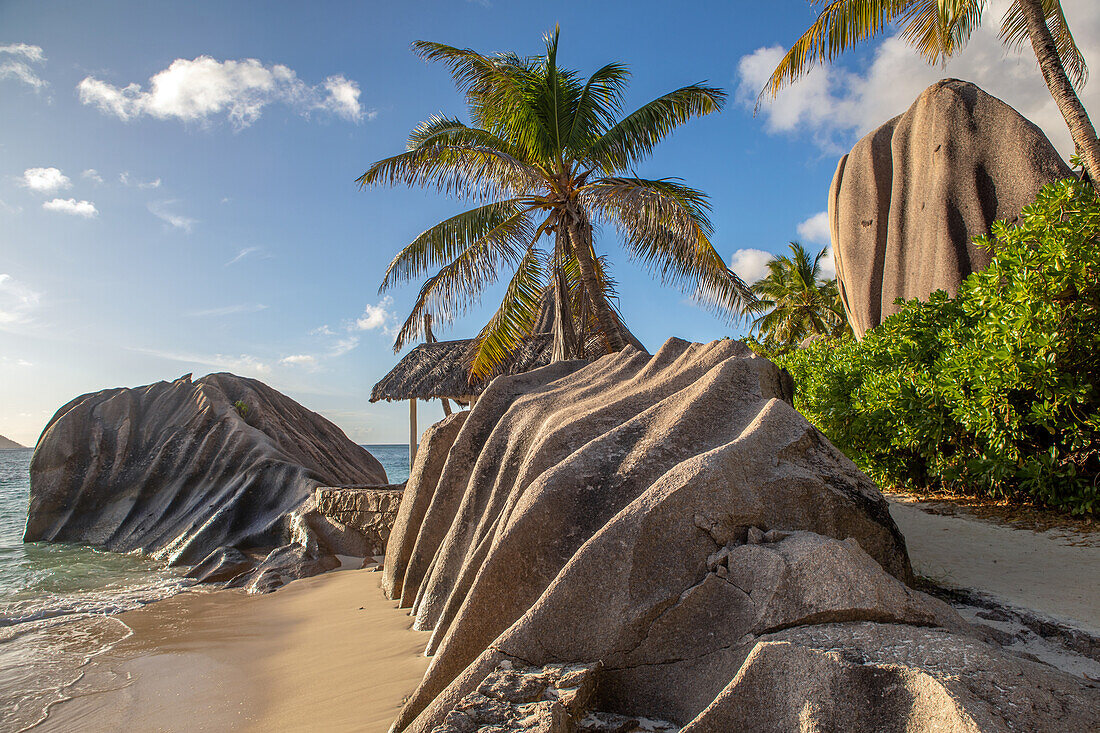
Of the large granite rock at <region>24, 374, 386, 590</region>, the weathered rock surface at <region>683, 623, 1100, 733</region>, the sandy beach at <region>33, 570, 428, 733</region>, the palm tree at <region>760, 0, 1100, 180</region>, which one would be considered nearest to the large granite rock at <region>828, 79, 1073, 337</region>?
the palm tree at <region>760, 0, 1100, 180</region>

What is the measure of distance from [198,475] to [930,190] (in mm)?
12860

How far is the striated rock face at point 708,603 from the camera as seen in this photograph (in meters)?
1.75

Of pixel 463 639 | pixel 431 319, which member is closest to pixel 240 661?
pixel 463 639

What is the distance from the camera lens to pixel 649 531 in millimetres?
2451

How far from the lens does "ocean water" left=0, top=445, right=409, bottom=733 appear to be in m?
4.10

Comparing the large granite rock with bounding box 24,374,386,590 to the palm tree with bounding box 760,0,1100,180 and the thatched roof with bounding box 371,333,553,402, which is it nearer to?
the thatched roof with bounding box 371,333,553,402

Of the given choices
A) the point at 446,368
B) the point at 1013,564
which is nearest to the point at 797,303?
the point at 446,368

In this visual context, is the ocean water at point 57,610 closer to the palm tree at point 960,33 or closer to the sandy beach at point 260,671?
the sandy beach at point 260,671

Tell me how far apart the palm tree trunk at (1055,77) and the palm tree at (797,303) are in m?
20.3

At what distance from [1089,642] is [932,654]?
4.55ft

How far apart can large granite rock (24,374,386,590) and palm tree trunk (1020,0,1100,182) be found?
9.97 m

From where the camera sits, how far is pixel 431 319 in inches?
420

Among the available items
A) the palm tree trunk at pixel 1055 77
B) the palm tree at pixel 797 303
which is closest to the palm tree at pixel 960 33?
the palm tree trunk at pixel 1055 77

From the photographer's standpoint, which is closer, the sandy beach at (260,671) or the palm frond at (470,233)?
the sandy beach at (260,671)
